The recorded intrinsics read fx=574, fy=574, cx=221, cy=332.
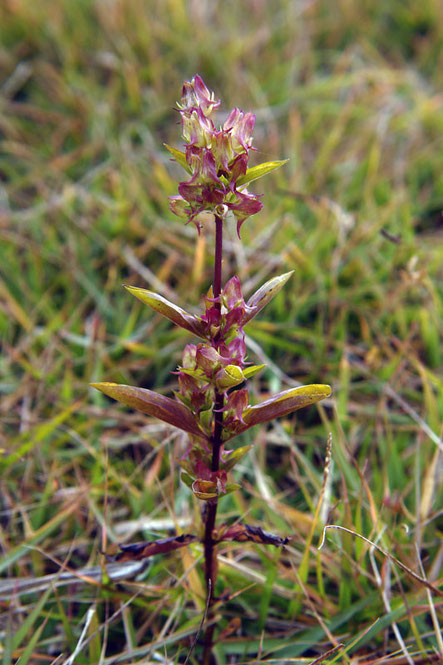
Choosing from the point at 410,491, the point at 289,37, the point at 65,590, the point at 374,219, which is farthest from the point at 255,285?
the point at 289,37

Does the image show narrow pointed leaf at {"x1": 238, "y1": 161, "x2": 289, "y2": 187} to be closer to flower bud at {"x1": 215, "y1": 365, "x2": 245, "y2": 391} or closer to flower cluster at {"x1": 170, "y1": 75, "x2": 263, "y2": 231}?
flower cluster at {"x1": 170, "y1": 75, "x2": 263, "y2": 231}

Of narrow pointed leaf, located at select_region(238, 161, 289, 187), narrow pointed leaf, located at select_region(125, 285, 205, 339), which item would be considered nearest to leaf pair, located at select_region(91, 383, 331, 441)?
narrow pointed leaf, located at select_region(125, 285, 205, 339)

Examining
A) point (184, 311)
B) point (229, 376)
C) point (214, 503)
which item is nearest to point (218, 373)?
point (229, 376)

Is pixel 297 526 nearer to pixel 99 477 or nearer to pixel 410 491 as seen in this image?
pixel 410 491

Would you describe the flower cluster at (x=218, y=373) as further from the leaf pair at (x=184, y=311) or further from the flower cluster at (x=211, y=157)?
the flower cluster at (x=211, y=157)

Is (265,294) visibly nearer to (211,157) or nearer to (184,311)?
(184,311)
